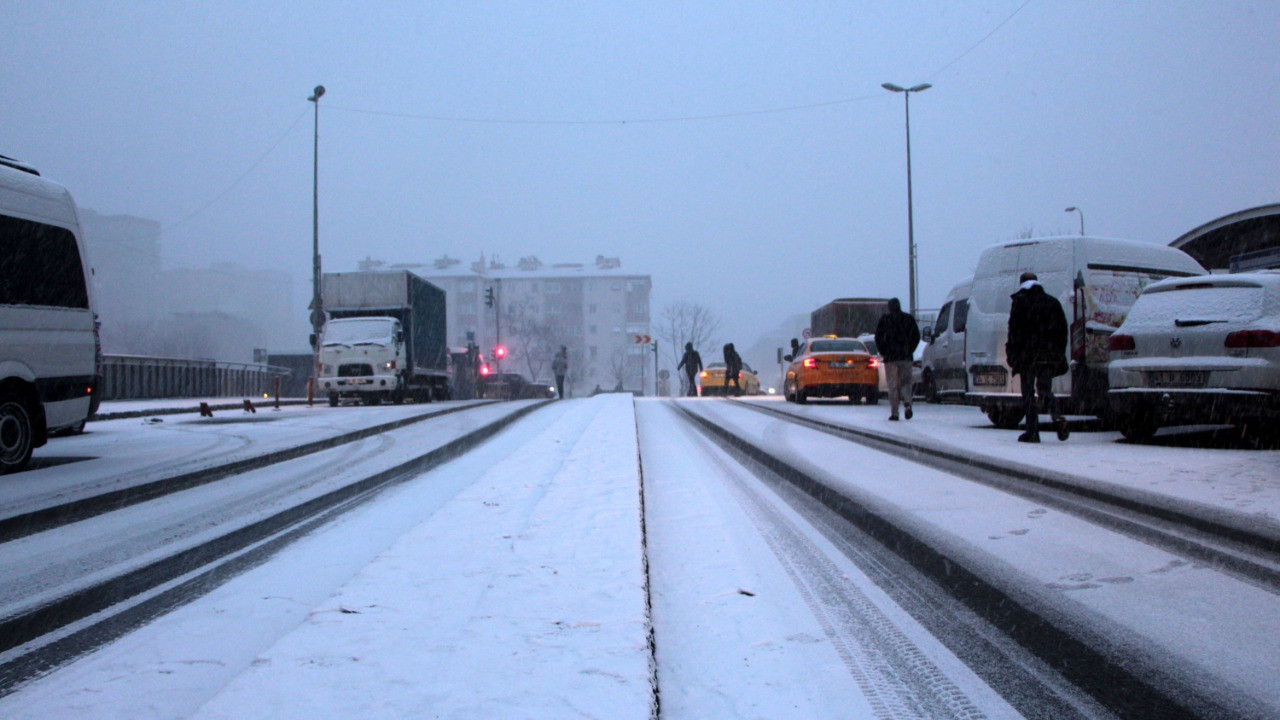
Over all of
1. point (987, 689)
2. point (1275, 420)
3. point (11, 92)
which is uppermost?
point (11, 92)

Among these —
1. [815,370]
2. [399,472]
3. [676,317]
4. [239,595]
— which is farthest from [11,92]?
[676,317]

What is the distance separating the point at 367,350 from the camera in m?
20.8

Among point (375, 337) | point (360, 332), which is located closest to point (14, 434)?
point (375, 337)

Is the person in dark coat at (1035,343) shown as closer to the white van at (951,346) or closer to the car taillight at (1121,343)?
the car taillight at (1121,343)

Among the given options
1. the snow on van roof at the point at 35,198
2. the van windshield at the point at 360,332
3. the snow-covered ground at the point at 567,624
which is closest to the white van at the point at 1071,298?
the snow-covered ground at the point at 567,624

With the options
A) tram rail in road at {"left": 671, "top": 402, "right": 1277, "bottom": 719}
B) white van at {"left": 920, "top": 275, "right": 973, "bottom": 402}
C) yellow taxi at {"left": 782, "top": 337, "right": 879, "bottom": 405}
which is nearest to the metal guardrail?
yellow taxi at {"left": 782, "top": 337, "right": 879, "bottom": 405}

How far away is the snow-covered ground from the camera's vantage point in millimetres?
2387

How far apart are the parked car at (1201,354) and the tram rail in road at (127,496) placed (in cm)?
852

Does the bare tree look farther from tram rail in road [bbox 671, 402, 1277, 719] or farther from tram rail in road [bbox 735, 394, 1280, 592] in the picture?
→ tram rail in road [bbox 671, 402, 1277, 719]

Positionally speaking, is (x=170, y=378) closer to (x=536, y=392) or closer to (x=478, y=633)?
(x=536, y=392)

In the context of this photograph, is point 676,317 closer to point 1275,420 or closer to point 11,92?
point 11,92

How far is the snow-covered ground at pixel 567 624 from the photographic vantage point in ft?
7.83

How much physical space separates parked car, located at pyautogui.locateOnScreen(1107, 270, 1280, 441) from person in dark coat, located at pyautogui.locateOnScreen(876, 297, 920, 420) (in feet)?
12.6

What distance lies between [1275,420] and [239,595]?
28.5 ft
